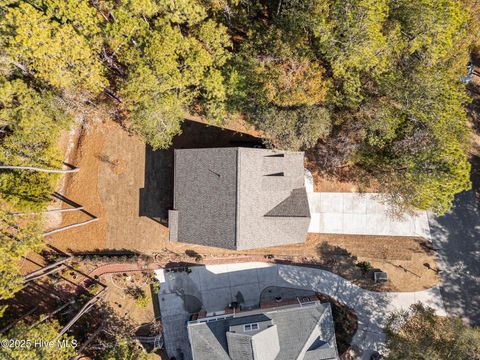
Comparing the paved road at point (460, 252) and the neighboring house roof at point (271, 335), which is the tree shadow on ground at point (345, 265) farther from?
the paved road at point (460, 252)

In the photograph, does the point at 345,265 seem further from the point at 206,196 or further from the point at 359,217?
the point at 206,196

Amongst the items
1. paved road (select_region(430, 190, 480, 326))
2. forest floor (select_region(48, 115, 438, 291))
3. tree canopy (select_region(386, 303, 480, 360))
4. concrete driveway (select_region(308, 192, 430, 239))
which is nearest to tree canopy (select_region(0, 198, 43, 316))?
forest floor (select_region(48, 115, 438, 291))

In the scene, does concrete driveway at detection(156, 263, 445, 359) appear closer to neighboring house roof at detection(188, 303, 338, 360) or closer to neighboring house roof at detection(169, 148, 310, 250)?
neighboring house roof at detection(188, 303, 338, 360)

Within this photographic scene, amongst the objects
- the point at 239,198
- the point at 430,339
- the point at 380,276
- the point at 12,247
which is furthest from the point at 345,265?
the point at 12,247

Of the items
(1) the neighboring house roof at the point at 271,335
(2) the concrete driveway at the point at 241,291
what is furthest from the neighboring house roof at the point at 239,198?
(1) the neighboring house roof at the point at 271,335

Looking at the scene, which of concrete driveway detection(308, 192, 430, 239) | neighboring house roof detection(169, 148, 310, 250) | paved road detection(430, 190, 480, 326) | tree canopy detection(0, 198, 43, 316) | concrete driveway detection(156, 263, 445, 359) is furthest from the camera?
concrete driveway detection(308, 192, 430, 239)

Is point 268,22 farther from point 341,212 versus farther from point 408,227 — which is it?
point 408,227
